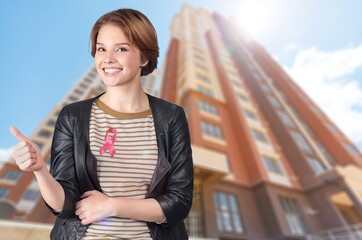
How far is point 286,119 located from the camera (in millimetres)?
19672

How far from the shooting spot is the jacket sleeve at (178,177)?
96 centimetres

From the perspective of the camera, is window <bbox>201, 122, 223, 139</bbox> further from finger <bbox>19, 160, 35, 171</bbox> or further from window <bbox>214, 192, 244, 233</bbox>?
finger <bbox>19, 160, 35, 171</bbox>

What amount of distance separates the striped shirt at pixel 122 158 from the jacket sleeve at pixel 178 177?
0.33 ft

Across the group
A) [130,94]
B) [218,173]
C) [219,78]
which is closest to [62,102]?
[219,78]

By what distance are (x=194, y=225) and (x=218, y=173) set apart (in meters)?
2.86

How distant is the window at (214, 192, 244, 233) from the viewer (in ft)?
37.7

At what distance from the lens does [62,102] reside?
32.7 meters

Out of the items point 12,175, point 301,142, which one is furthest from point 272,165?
point 12,175


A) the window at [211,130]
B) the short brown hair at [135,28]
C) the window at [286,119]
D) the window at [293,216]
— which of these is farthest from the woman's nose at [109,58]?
the window at [286,119]

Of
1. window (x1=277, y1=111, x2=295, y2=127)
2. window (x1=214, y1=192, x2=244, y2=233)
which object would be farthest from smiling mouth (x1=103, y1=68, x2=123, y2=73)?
window (x1=277, y1=111, x2=295, y2=127)

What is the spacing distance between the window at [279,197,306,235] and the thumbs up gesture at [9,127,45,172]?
14.4 m

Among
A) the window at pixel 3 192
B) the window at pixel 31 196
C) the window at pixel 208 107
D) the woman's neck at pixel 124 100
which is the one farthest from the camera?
the window at pixel 3 192

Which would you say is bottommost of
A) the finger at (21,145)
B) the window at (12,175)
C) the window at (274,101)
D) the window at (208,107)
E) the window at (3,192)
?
the finger at (21,145)

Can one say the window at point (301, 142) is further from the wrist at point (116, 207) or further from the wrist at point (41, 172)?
the wrist at point (41, 172)
